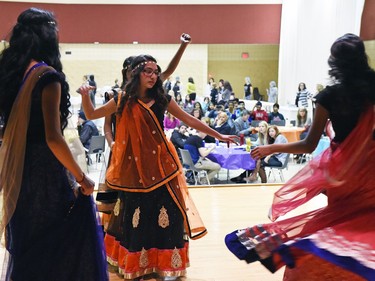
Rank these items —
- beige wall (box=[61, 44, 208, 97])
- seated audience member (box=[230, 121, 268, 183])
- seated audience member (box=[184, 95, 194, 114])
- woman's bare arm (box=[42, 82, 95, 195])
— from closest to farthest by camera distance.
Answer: woman's bare arm (box=[42, 82, 95, 195])
seated audience member (box=[230, 121, 268, 183])
seated audience member (box=[184, 95, 194, 114])
beige wall (box=[61, 44, 208, 97])

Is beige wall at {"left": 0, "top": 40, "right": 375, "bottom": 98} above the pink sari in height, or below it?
above

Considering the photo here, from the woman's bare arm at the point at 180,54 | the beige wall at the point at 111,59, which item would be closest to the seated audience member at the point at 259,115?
the beige wall at the point at 111,59

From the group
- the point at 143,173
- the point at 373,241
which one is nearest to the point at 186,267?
the point at 143,173

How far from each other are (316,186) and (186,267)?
1.38 meters

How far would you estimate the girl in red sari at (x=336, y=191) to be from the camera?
197cm

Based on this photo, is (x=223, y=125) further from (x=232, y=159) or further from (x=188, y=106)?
(x=188, y=106)

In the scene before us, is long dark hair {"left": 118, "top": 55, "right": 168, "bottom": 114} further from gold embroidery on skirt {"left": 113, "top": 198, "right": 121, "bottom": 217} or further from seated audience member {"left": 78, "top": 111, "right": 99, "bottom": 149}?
seated audience member {"left": 78, "top": 111, "right": 99, "bottom": 149}

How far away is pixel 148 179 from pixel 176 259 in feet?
1.85

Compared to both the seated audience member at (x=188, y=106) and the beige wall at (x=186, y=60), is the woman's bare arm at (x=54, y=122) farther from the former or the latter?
the beige wall at (x=186, y=60)

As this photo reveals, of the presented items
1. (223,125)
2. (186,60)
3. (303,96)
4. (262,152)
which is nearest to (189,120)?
(262,152)

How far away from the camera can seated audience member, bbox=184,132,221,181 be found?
693cm

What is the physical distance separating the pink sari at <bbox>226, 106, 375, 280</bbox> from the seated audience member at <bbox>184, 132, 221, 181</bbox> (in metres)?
4.48

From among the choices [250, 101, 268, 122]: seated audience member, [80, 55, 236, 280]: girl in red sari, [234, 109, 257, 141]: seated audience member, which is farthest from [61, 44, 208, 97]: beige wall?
[80, 55, 236, 280]: girl in red sari

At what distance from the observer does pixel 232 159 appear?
23.2 feet
